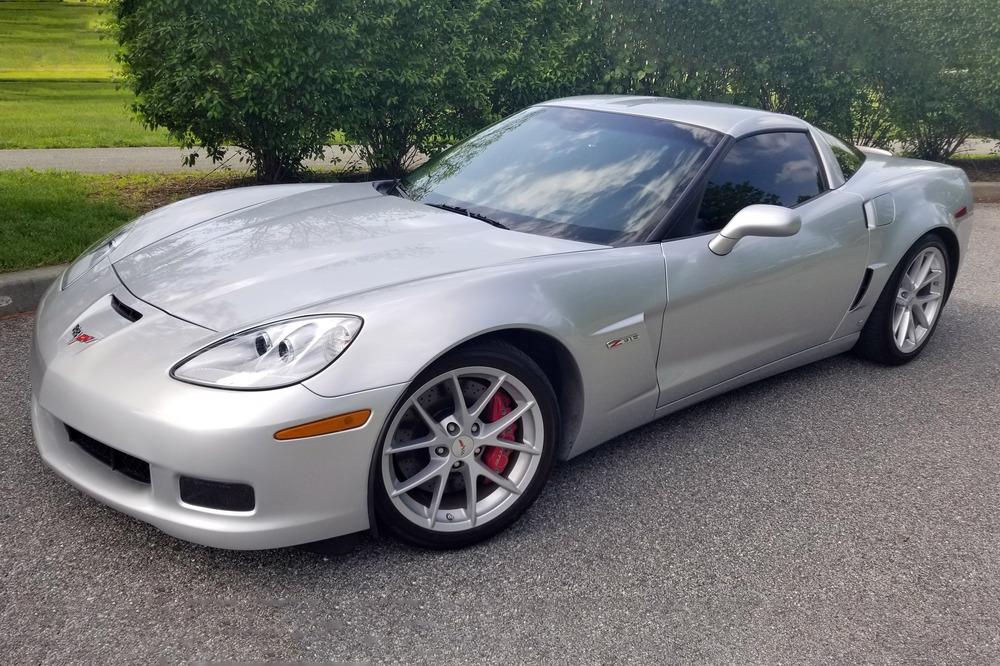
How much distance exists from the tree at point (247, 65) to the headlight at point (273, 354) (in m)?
4.46

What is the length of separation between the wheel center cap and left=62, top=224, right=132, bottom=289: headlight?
1502 mm

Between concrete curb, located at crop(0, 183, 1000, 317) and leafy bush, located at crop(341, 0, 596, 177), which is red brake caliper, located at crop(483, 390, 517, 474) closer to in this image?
concrete curb, located at crop(0, 183, 1000, 317)

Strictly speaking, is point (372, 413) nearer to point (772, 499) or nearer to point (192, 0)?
point (772, 499)

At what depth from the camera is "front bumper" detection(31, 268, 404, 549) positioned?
2334mm

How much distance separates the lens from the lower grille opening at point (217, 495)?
2396 millimetres

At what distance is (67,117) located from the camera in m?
14.7

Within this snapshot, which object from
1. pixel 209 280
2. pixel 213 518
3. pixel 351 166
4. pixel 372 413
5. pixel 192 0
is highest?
pixel 192 0

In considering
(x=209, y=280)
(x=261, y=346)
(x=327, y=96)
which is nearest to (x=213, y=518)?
(x=261, y=346)

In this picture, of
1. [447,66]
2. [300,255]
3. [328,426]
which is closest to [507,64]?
[447,66]

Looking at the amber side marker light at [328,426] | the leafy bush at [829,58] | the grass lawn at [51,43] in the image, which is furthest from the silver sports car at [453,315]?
the grass lawn at [51,43]

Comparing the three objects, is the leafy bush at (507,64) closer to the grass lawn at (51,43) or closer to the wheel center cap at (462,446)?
the wheel center cap at (462,446)

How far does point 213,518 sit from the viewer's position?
7.91ft

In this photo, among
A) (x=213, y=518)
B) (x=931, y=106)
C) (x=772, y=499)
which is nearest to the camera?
(x=213, y=518)

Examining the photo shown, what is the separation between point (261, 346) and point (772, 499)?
1900 millimetres
